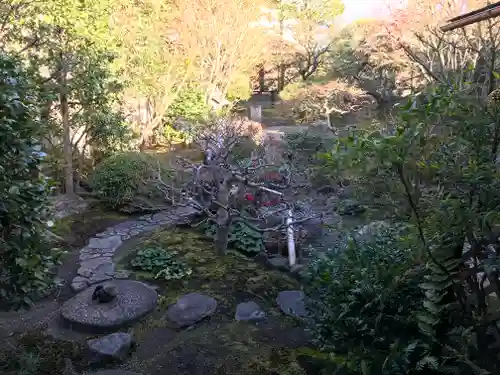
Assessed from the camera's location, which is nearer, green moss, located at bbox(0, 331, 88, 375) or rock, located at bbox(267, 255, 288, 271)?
green moss, located at bbox(0, 331, 88, 375)

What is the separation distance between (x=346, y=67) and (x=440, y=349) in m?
17.3

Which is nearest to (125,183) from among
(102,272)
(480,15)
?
(102,272)

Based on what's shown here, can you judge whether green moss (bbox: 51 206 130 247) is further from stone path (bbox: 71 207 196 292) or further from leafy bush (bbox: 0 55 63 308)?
leafy bush (bbox: 0 55 63 308)

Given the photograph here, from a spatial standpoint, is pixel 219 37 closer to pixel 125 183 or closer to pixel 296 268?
pixel 125 183

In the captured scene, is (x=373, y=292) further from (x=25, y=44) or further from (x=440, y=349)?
(x=25, y=44)

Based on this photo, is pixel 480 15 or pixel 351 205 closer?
pixel 480 15

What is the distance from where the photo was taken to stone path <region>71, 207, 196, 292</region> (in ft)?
19.1

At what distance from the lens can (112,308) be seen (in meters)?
4.87

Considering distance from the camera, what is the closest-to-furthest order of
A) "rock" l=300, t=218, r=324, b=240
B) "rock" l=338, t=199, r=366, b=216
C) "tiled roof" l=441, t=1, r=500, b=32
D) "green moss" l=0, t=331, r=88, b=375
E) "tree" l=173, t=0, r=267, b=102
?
"rock" l=338, t=199, r=366, b=216 < "tiled roof" l=441, t=1, r=500, b=32 < "green moss" l=0, t=331, r=88, b=375 < "rock" l=300, t=218, r=324, b=240 < "tree" l=173, t=0, r=267, b=102

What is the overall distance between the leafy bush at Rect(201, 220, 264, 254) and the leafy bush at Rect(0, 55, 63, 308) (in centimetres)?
416

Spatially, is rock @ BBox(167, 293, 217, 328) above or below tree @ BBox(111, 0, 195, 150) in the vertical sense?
below

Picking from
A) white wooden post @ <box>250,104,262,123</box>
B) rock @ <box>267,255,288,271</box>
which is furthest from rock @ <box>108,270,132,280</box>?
white wooden post @ <box>250,104,262,123</box>

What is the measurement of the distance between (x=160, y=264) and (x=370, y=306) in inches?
153

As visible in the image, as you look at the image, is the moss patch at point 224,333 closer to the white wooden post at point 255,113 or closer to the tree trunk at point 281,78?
the white wooden post at point 255,113
